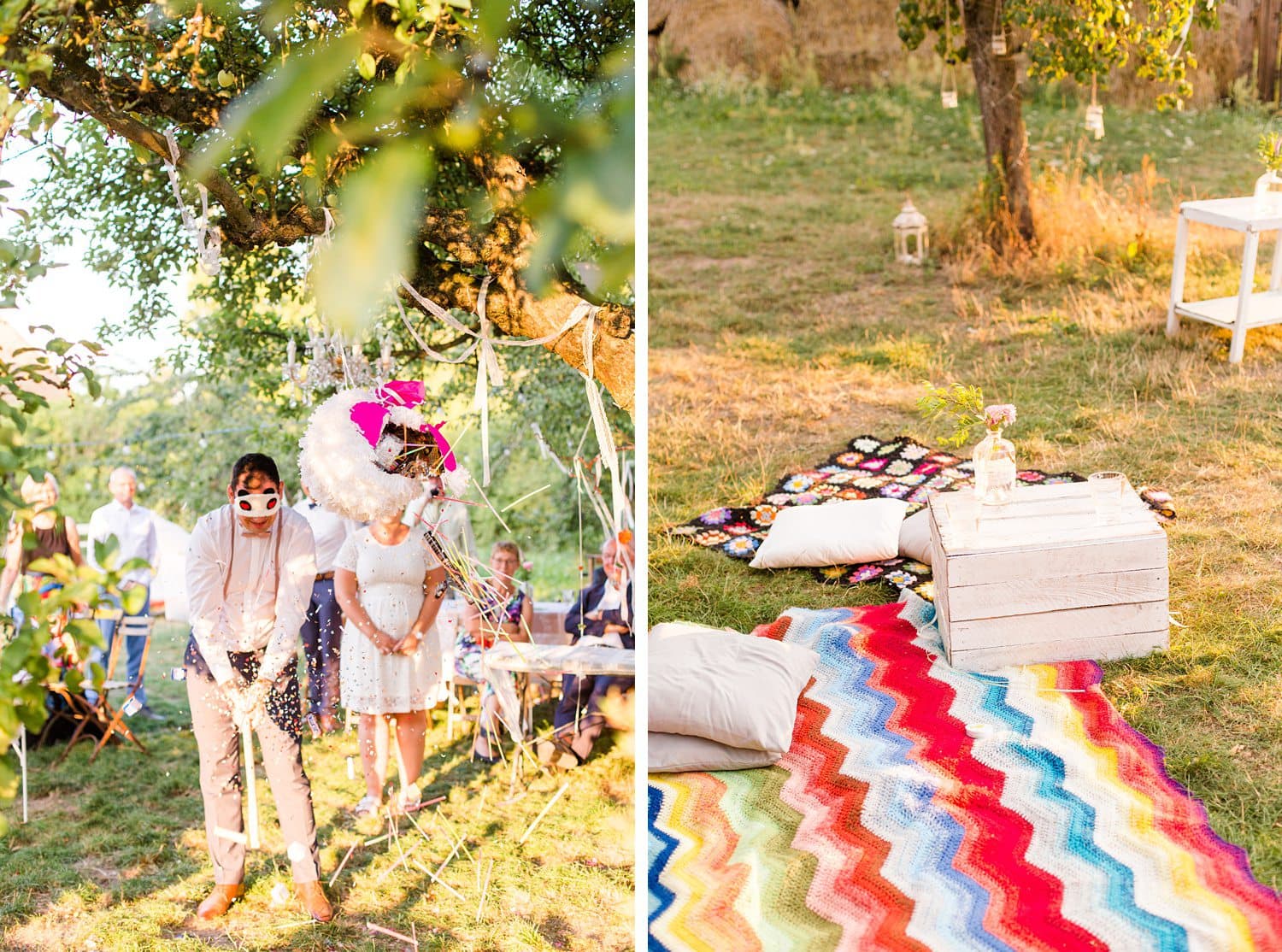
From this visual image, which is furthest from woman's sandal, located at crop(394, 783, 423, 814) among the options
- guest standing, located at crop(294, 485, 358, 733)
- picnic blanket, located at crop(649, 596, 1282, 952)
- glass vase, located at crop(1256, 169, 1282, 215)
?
glass vase, located at crop(1256, 169, 1282, 215)

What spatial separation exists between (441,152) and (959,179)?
20.9 feet

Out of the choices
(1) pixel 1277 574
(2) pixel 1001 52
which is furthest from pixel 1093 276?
(1) pixel 1277 574

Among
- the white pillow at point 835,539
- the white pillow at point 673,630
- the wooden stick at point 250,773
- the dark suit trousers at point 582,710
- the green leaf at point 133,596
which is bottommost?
the dark suit trousers at point 582,710

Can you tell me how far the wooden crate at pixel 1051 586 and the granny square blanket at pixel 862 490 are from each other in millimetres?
570

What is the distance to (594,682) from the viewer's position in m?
4.28

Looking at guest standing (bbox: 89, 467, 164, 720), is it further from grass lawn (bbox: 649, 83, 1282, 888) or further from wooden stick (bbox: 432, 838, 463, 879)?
grass lawn (bbox: 649, 83, 1282, 888)

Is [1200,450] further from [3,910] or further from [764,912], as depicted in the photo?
[3,910]

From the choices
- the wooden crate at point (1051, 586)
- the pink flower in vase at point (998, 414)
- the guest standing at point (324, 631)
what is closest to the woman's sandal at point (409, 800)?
the guest standing at point (324, 631)

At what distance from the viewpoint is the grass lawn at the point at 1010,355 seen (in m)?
3.56

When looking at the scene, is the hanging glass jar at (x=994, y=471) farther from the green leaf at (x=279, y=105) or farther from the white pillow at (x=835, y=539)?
the green leaf at (x=279, y=105)

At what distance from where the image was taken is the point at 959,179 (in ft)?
28.9

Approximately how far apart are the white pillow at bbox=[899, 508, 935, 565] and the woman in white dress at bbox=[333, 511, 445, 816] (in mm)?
1523

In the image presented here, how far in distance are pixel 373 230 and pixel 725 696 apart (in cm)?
139

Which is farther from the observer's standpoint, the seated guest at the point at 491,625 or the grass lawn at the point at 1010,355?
the seated guest at the point at 491,625
